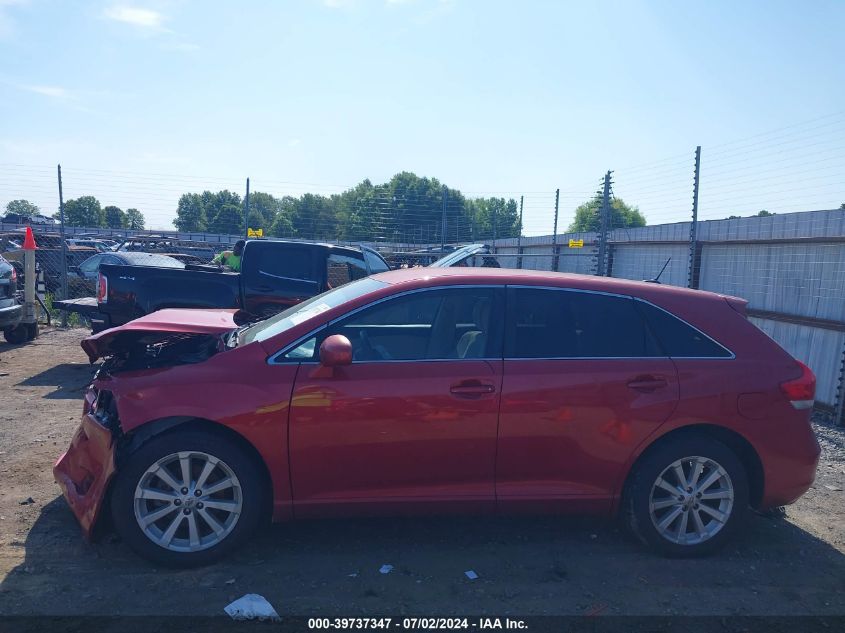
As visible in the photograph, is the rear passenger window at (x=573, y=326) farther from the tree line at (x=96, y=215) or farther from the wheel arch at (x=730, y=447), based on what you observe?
the tree line at (x=96, y=215)

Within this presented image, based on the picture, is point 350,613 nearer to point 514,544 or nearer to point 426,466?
point 426,466

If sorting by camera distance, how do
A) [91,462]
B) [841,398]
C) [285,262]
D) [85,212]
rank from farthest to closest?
1. [85,212]
2. [285,262]
3. [841,398]
4. [91,462]

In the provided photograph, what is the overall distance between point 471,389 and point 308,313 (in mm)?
1155

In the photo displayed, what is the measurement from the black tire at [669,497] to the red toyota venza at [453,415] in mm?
12

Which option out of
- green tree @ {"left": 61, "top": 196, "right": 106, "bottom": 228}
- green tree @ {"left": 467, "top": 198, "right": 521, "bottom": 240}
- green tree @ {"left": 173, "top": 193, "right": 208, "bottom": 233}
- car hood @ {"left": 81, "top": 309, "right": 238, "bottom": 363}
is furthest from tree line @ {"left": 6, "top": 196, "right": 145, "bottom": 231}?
car hood @ {"left": 81, "top": 309, "right": 238, "bottom": 363}

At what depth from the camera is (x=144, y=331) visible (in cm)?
426

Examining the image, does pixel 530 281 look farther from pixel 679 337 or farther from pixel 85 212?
pixel 85 212

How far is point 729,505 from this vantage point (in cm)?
411

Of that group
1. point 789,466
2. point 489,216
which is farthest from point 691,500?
point 489,216

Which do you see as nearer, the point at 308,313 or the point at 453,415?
the point at 453,415

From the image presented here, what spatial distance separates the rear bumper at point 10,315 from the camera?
9.80 metres

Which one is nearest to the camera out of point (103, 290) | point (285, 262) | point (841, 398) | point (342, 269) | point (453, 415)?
point (453, 415)

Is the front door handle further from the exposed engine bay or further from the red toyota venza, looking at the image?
the exposed engine bay

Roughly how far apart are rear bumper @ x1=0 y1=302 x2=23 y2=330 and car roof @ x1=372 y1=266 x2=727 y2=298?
7.93m
